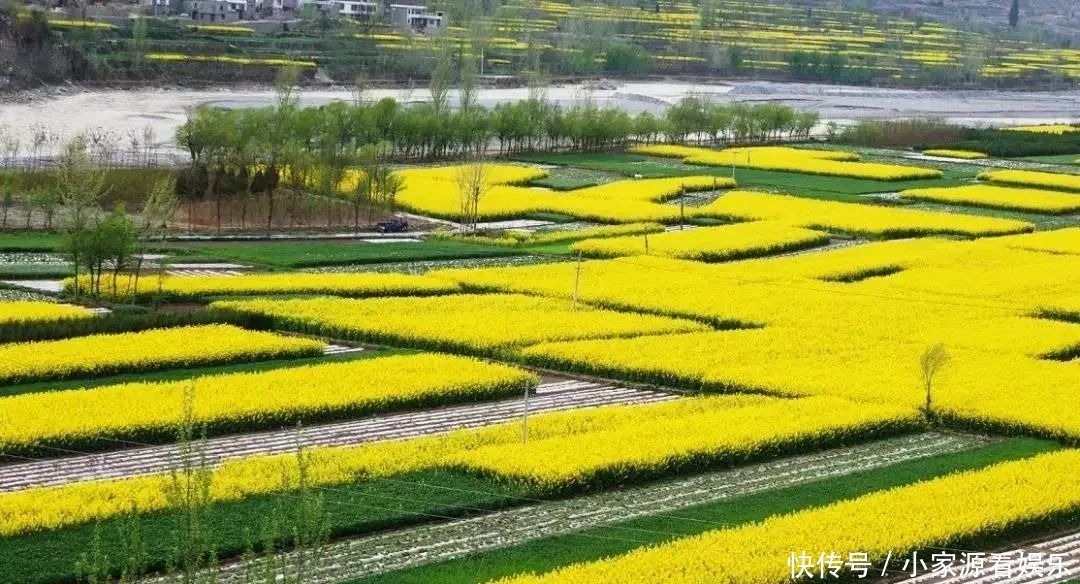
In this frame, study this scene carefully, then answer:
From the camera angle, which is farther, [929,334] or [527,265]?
[527,265]

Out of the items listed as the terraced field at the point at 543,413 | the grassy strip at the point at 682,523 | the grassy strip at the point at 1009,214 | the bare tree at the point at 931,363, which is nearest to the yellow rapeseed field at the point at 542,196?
the terraced field at the point at 543,413

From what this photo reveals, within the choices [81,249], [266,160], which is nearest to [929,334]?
[81,249]

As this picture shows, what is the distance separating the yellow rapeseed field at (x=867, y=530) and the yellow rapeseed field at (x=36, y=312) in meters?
12.6

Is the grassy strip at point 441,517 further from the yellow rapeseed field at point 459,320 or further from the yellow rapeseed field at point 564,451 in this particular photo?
the yellow rapeseed field at point 459,320

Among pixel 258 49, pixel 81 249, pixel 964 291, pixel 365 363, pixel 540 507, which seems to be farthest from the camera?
pixel 258 49

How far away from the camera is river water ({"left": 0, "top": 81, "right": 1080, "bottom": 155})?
56875 mm

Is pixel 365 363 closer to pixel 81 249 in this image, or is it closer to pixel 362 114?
pixel 81 249

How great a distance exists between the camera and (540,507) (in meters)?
17.2

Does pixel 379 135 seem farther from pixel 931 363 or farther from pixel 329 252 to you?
pixel 931 363

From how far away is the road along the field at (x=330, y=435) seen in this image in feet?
57.3

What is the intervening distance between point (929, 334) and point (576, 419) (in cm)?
930

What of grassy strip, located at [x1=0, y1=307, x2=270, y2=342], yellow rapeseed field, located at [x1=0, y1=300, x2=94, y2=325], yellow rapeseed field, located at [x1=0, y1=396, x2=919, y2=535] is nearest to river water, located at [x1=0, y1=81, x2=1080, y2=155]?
yellow rapeseed field, located at [x1=0, y1=300, x2=94, y2=325]

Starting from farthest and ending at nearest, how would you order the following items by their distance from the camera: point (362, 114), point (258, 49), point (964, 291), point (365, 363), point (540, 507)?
point (258, 49)
point (362, 114)
point (964, 291)
point (365, 363)
point (540, 507)

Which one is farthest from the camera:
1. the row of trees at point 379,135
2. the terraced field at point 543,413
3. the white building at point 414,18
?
the white building at point 414,18
